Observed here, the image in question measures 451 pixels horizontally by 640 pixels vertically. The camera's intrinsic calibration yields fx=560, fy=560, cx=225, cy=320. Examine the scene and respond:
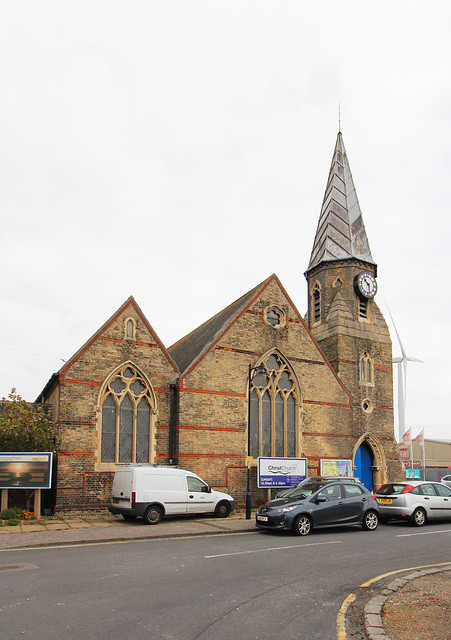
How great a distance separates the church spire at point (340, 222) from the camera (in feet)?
103

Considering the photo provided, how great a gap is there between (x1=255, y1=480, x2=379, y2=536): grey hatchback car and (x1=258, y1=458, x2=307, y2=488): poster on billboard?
5.08 m

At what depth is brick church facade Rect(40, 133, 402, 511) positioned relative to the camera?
818 inches

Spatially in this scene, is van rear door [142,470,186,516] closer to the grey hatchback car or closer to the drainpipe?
the grey hatchback car

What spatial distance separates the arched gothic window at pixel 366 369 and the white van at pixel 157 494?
1209cm

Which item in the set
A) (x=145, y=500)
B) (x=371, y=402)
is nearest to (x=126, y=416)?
(x=145, y=500)

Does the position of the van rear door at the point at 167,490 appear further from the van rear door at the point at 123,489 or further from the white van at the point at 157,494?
the van rear door at the point at 123,489

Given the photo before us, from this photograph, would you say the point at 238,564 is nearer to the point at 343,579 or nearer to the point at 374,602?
the point at 343,579

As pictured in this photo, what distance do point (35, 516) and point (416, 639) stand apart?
583 inches

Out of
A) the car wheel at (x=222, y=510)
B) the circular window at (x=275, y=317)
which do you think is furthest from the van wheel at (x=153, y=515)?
the circular window at (x=275, y=317)

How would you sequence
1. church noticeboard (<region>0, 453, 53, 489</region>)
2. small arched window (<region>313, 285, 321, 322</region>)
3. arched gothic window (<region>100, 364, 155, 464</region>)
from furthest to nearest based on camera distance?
small arched window (<region>313, 285, 321, 322</region>) < arched gothic window (<region>100, 364, 155, 464</region>) < church noticeboard (<region>0, 453, 53, 489</region>)

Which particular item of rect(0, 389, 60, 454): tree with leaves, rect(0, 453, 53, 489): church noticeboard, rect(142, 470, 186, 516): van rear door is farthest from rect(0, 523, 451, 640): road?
rect(0, 389, 60, 454): tree with leaves

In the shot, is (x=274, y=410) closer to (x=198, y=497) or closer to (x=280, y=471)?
(x=280, y=471)

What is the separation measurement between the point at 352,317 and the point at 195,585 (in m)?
21.8

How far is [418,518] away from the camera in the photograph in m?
18.2
